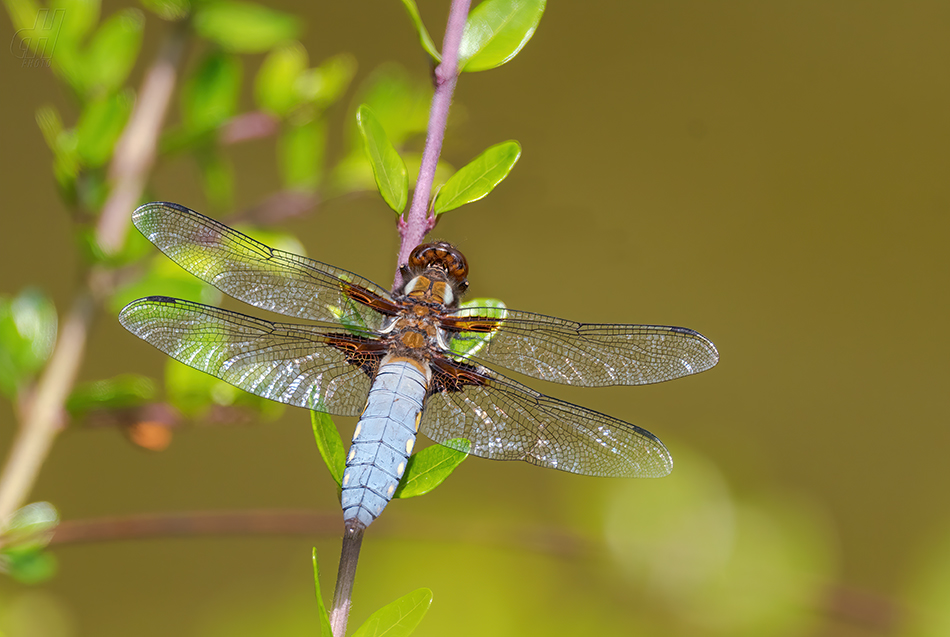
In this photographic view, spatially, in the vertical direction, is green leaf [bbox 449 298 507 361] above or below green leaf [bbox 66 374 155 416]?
above

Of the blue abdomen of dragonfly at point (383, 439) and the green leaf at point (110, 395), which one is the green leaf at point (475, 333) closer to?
the blue abdomen of dragonfly at point (383, 439)

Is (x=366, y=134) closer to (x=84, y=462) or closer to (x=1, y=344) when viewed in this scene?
(x=1, y=344)

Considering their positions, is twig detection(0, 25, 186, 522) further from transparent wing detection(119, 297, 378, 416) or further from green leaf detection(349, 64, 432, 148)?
green leaf detection(349, 64, 432, 148)

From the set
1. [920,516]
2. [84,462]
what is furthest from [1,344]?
[920,516]

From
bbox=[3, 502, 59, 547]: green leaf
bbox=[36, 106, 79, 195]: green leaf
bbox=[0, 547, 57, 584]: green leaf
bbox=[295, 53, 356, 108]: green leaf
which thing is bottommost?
bbox=[0, 547, 57, 584]: green leaf

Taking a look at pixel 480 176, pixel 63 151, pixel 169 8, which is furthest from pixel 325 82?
pixel 480 176

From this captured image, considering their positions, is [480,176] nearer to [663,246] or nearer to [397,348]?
[397,348]

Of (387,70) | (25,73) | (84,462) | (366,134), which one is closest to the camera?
(366,134)

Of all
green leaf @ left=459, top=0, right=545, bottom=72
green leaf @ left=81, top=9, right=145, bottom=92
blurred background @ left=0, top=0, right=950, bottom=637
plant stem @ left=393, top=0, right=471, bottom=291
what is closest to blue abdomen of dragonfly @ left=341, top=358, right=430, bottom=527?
plant stem @ left=393, top=0, right=471, bottom=291
